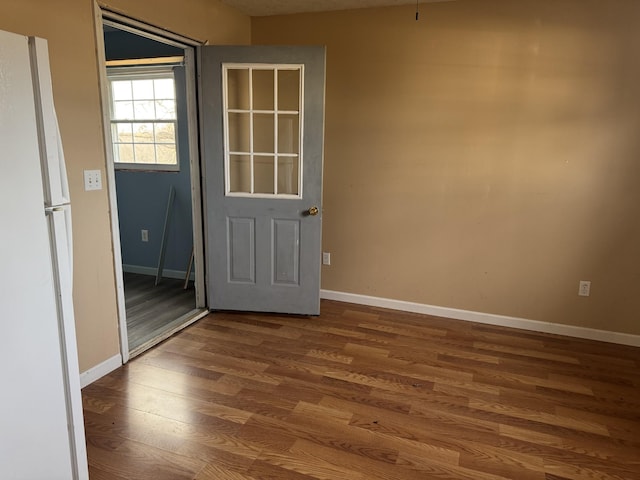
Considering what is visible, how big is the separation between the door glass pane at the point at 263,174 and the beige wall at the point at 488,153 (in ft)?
1.90

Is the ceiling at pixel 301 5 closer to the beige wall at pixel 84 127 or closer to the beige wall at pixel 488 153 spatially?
the beige wall at pixel 488 153

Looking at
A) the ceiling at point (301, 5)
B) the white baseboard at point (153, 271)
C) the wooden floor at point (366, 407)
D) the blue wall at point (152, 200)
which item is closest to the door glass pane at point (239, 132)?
the ceiling at point (301, 5)

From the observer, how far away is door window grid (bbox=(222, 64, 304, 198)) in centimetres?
321

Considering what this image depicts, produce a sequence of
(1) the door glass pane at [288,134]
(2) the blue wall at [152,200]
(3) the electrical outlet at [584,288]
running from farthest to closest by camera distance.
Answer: (2) the blue wall at [152,200], (1) the door glass pane at [288,134], (3) the electrical outlet at [584,288]

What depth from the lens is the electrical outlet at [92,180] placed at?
2346mm

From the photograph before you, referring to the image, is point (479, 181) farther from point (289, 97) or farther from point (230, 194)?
point (230, 194)

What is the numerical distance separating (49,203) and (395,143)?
105 inches

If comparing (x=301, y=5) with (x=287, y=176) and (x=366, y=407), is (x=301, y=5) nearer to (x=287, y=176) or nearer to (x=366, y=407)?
(x=287, y=176)

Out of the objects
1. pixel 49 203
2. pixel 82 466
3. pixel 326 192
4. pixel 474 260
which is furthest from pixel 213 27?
pixel 82 466

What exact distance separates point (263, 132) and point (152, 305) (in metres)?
1.76

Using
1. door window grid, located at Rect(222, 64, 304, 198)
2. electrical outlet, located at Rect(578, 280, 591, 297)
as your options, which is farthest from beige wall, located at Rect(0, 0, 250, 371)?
electrical outlet, located at Rect(578, 280, 591, 297)

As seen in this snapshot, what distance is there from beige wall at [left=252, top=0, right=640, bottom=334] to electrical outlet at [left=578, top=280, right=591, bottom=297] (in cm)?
4

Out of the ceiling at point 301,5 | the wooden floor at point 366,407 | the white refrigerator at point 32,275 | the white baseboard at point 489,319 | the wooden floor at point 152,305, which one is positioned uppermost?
the ceiling at point 301,5

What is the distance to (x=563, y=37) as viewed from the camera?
115 inches
